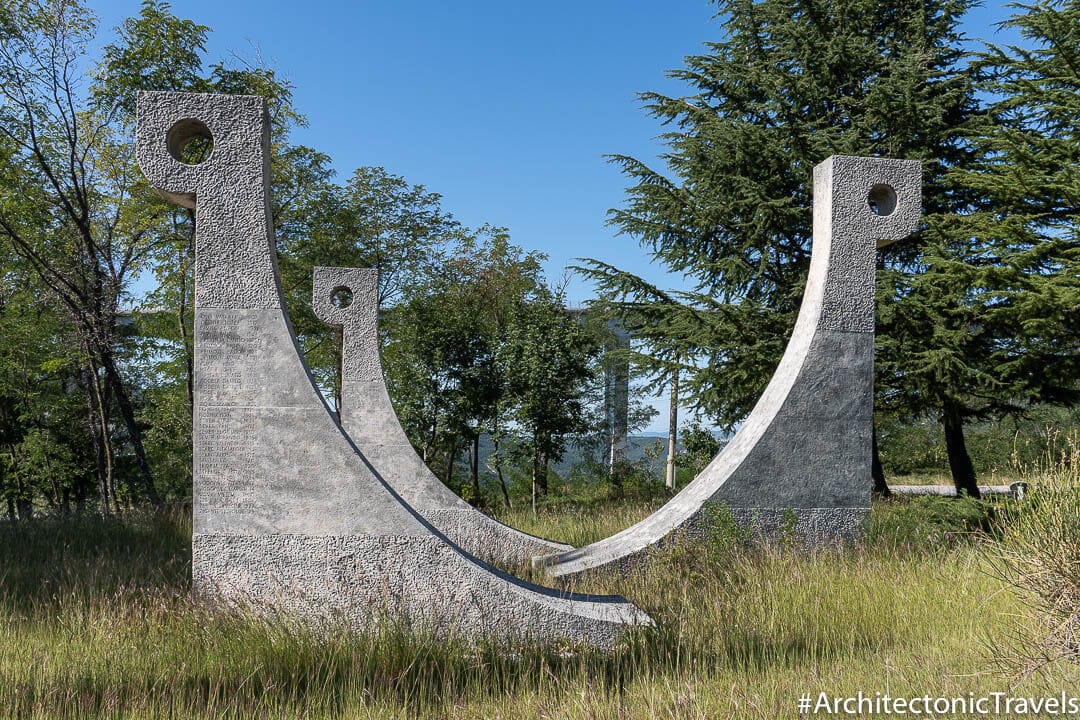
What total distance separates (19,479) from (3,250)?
234 inches

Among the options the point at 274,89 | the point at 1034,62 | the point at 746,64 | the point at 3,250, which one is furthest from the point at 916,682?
the point at 3,250

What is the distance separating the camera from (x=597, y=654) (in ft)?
10.3

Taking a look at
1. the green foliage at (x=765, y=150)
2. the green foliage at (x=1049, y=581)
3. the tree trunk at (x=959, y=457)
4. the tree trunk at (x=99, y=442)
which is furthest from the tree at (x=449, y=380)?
the green foliage at (x=1049, y=581)

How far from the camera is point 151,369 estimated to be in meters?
15.7

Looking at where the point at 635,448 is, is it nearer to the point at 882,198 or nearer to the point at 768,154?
the point at 768,154

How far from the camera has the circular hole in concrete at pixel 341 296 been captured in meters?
7.77

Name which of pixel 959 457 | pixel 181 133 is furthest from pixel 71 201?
pixel 959 457

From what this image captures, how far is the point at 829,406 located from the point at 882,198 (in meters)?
1.65

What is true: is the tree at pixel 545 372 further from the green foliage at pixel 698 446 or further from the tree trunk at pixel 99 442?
the tree trunk at pixel 99 442

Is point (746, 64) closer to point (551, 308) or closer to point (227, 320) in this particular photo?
point (551, 308)

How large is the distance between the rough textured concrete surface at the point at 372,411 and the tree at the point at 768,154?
5.09 meters

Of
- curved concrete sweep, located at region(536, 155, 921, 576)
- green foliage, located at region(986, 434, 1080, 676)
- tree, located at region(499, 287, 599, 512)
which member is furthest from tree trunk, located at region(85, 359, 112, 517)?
green foliage, located at region(986, 434, 1080, 676)

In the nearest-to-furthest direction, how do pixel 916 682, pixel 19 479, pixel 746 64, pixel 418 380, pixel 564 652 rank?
pixel 916 682 < pixel 564 652 < pixel 746 64 < pixel 418 380 < pixel 19 479

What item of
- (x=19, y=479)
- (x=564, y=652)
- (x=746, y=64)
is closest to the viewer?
(x=564, y=652)
